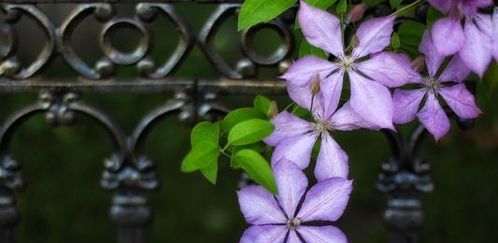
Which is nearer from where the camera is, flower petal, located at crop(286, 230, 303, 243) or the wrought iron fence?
flower petal, located at crop(286, 230, 303, 243)

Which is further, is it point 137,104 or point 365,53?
point 137,104

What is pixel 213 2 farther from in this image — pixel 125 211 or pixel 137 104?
pixel 137 104

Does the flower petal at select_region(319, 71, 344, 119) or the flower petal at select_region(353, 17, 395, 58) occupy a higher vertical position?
the flower petal at select_region(353, 17, 395, 58)

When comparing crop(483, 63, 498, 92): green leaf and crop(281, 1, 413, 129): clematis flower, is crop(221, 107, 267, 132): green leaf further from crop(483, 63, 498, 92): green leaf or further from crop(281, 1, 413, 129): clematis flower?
crop(483, 63, 498, 92): green leaf

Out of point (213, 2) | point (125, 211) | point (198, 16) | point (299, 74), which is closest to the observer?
point (299, 74)

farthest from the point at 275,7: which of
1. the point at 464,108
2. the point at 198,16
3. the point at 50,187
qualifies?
the point at 50,187

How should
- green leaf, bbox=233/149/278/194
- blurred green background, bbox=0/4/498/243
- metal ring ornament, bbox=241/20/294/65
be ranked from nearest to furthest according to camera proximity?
green leaf, bbox=233/149/278/194
metal ring ornament, bbox=241/20/294/65
blurred green background, bbox=0/4/498/243

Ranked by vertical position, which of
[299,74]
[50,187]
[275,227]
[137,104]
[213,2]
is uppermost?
[137,104]

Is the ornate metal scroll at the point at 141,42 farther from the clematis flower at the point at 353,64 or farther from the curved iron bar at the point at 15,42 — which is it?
the clematis flower at the point at 353,64

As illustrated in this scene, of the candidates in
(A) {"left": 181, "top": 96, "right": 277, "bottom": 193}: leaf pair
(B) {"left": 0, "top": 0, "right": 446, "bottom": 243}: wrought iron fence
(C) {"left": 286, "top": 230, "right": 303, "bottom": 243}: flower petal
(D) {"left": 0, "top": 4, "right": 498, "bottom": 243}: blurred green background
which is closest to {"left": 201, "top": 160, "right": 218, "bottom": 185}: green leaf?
(A) {"left": 181, "top": 96, "right": 277, "bottom": 193}: leaf pair
